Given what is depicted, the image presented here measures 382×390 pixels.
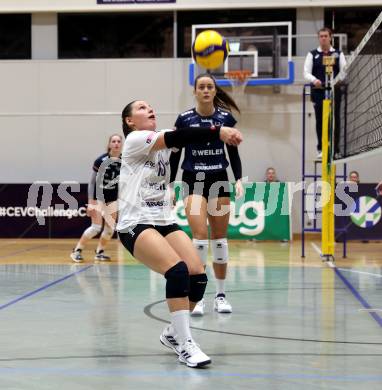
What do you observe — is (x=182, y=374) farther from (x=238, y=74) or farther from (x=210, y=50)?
(x=238, y=74)

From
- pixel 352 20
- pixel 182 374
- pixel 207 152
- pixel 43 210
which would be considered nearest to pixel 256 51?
pixel 352 20

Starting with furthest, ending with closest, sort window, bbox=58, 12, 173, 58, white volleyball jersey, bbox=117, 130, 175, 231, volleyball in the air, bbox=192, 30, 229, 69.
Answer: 1. window, bbox=58, 12, 173, 58
2. volleyball in the air, bbox=192, 30, 229, 69
3. white volleyball jersey, bbox=117, 130, 175, 231

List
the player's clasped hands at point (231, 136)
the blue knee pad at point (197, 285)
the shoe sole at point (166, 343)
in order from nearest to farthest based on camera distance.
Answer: the player's clasped hands at point (231, 136), the shoe sole at point (166, 343), the blue knee pad at point (197, 285)

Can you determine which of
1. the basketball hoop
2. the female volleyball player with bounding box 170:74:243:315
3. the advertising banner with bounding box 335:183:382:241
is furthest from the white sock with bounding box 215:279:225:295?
the basketball hoop

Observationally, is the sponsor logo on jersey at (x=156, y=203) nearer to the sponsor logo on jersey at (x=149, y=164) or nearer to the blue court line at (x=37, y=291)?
the sponsor logo on jersey at (x=149, y=164)

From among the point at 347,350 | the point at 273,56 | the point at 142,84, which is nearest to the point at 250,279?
the point at 347,350

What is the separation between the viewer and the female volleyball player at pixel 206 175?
5543 mm

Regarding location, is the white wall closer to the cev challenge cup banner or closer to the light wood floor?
the cev challenge cup banner

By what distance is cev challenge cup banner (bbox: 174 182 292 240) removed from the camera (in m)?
13.7

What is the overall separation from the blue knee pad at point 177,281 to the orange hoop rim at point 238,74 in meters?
10.8

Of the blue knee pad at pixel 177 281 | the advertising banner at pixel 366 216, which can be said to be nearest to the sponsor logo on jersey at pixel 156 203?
the blue knee pad at pixel 177 281

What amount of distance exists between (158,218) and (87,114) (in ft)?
39.7

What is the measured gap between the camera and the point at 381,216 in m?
13.5

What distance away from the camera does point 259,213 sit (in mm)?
13836
